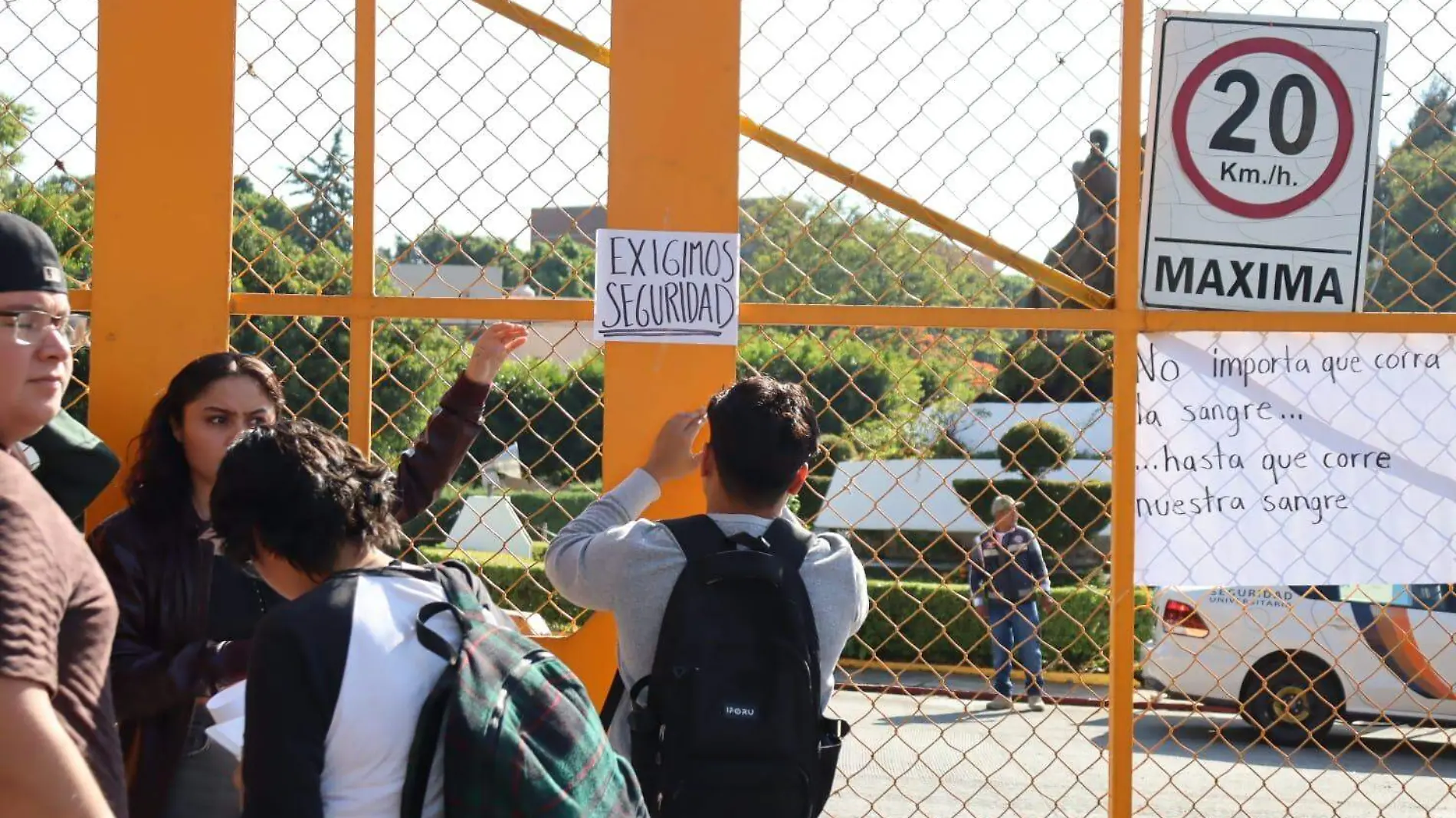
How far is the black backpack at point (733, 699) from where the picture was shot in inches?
91.0

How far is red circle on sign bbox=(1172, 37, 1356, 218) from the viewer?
119 inches

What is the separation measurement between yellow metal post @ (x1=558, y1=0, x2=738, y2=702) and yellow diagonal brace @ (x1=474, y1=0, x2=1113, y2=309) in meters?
0.11

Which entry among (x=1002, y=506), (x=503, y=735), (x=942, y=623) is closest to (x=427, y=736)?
(x=503, y=735)

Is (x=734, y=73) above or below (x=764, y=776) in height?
above

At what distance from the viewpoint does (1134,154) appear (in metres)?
2.92

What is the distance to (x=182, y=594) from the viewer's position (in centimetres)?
244

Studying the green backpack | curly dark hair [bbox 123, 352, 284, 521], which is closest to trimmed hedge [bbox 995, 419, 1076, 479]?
curly dark hair [bbox 123, 352, 284, 521]

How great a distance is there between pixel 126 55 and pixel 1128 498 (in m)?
2.26

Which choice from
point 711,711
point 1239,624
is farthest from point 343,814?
point 1239,624

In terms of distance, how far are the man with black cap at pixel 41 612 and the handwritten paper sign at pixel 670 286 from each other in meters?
1.16

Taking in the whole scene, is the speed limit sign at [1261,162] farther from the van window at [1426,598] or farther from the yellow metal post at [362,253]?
the van window at [1426,598]

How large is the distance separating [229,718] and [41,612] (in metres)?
0.53

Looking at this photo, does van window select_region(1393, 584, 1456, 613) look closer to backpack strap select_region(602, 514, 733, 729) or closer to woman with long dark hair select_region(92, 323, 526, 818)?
backpack strap select_region(602, 514, 733, 729)

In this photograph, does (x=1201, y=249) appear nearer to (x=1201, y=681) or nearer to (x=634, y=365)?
(x=634, y=365)
